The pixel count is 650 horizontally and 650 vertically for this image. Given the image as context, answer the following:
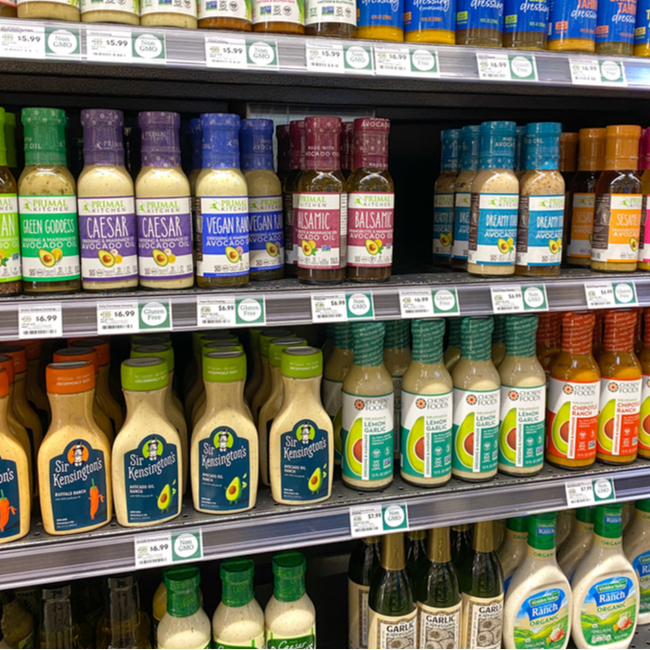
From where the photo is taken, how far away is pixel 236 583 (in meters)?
1.21

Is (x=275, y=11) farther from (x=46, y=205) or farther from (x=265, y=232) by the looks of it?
(x=46, y=205)

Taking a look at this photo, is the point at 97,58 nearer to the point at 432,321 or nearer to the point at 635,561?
the point at 432,321

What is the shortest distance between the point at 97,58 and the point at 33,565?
2.79 feet

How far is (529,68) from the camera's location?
3.97 feet

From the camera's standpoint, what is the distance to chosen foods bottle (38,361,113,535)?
3.66 ft

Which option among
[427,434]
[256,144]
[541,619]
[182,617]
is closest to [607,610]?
[541,619]

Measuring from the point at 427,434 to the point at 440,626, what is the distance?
43 cm

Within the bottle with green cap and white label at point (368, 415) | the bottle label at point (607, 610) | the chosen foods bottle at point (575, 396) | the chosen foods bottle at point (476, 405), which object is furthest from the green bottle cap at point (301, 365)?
the bottle label at point (607, 610)

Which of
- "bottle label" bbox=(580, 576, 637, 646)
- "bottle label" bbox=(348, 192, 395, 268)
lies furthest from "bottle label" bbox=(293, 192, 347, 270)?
"bottle label" bbox=(580, 576, 637, 646)

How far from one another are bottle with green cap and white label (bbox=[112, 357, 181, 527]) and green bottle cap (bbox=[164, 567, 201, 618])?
0.38ft

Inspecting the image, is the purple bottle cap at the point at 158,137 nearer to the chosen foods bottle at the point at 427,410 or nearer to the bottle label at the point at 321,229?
the bottle label at the point at 321,229

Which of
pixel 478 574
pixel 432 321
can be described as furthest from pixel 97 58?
pixel 478 574

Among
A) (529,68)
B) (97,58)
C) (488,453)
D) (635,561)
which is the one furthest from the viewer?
(635,561)

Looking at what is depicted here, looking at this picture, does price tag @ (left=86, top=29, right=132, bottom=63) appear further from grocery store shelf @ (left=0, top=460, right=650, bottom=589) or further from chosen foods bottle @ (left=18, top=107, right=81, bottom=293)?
grocery store shelf @ (left=0, top=460, right=650, bottom=589)
